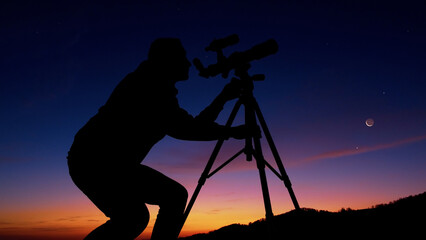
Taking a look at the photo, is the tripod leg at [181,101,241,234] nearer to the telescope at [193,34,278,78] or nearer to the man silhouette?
the telescope at [193,34,278,78]

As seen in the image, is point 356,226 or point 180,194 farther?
point 356,226

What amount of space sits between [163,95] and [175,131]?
415 millimetres

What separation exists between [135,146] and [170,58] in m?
1.10

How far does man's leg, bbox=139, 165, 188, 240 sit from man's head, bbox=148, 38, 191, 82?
3.66 feet

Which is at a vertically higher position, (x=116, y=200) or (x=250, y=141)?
(x=250, y=141)

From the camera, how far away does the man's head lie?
10.1 ft

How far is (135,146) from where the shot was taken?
274 cm

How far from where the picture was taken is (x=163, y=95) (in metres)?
2.94

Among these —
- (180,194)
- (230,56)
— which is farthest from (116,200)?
(230,56)

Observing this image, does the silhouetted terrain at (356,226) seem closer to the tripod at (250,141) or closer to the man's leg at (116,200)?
the tripod at (250,141)

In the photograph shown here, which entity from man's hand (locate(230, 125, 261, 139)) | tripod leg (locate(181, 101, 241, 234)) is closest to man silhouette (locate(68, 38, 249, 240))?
man's hand (locate(230, 125, 261, 139))

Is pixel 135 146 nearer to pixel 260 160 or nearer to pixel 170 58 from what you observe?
pixel 170 58

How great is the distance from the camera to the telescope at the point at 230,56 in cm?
398

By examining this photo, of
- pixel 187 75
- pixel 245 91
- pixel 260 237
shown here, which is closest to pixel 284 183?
pixel 245 91
